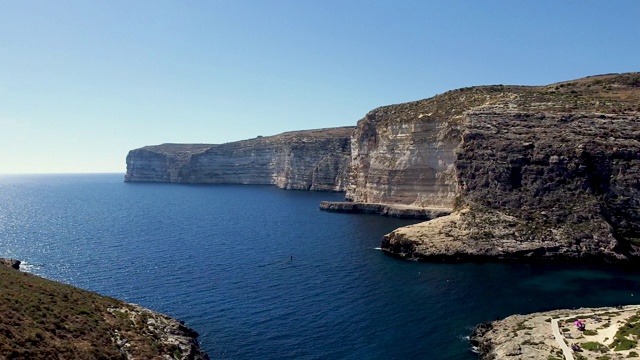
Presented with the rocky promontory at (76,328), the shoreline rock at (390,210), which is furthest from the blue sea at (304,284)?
the shoreline rock at (390,210)

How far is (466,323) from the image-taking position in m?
48.4

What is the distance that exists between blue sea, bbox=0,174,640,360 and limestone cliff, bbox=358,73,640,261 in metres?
6.35

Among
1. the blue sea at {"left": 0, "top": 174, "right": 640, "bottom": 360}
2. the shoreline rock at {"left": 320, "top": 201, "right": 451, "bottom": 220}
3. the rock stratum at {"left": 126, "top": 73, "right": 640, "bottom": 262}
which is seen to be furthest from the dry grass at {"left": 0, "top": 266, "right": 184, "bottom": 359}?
the shoreline rock at {"left": 320, "top": 201, "right": 451, "bottom": 220}

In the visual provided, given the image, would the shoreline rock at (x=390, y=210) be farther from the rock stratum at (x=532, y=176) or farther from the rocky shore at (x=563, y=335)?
the rocky shore at (x=563, y=335)

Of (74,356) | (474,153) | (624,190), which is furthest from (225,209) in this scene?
(74,356)

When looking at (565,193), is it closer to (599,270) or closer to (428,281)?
(599,270)

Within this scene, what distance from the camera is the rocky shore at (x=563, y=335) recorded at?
36969mm

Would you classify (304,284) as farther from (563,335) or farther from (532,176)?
(532,176)

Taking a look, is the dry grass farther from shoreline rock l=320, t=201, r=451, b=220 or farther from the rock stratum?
shoreline rock l=320, t=201, r=451, b=220

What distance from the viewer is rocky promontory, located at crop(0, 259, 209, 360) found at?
30.7 meters

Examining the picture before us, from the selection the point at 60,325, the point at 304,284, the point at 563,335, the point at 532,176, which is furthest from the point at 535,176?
the point at 60,325

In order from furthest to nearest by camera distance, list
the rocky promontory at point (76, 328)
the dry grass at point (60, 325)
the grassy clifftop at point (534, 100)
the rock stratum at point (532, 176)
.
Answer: the grassy clifftop at point (534, 100) < the rock stratum at point (532, 176) < the rocky promontory at point (76, 328) < the dry grass at point (60, 325)

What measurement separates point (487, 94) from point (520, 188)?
36572 mm

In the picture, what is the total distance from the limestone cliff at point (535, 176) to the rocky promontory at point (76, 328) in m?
46.3
